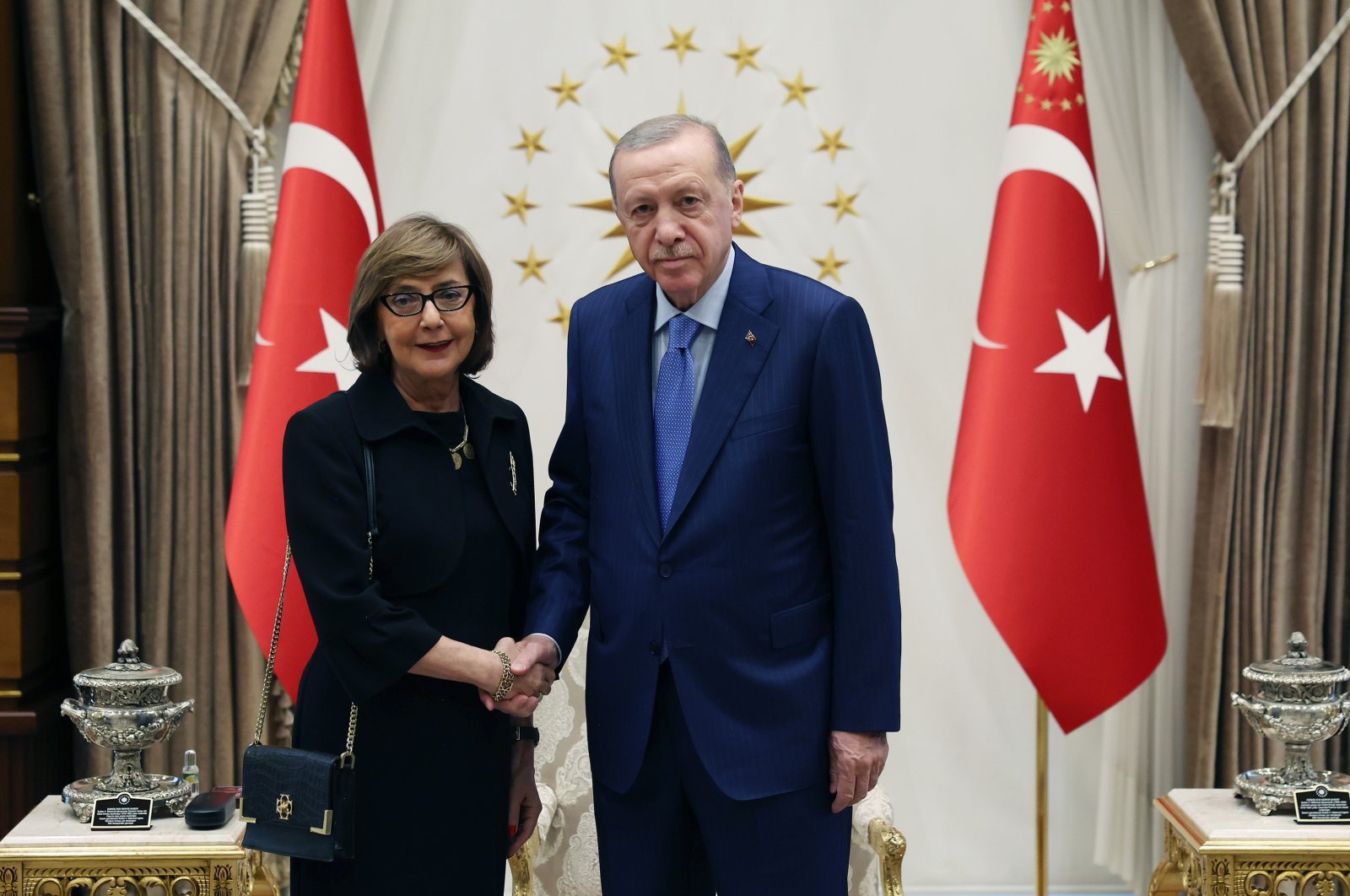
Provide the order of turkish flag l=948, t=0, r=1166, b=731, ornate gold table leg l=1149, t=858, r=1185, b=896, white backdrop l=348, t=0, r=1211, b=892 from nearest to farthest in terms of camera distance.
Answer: ornate gold table leg l=1149, t=858, r=1185, b=896 < turkish flag l=948, t=0, r=1166, b=731 < white backdrop l=348, t=0, r=1211, b=892

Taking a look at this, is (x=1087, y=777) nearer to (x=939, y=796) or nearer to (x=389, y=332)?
(x=939, y=796)

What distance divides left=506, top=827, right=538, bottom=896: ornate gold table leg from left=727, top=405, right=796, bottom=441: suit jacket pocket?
4.42ft

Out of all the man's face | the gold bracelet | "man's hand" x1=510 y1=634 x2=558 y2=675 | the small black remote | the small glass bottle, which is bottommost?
the small black remote

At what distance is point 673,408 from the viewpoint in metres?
2.18

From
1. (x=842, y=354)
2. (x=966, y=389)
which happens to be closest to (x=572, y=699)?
(x=966, y=389)

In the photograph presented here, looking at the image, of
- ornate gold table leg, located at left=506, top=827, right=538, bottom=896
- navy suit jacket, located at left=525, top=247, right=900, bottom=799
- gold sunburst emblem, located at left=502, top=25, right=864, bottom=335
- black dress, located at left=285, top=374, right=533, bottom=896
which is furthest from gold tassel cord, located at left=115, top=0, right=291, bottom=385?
navy suit jacket, located at left=525, top=247, right=900, bottom=799

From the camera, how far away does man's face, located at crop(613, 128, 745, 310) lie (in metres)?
2.10

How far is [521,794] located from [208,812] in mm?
1006

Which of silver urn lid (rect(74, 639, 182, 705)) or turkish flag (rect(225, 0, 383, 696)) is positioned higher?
turkish flag (rect(225, 0, 383, 696))

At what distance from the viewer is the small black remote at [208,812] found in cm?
302

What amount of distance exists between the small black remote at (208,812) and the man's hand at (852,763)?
155 cm

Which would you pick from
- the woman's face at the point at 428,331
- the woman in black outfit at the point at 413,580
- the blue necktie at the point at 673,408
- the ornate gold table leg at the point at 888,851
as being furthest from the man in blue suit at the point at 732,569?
the ornate gold table leg at the point at 888,851

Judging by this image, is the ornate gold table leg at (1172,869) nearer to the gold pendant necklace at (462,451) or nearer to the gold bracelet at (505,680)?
the gold bracelet at (505,680)

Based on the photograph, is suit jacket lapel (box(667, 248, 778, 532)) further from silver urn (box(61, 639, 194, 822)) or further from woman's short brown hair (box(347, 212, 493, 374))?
silver urn (box(61, 639, 194, 822))
